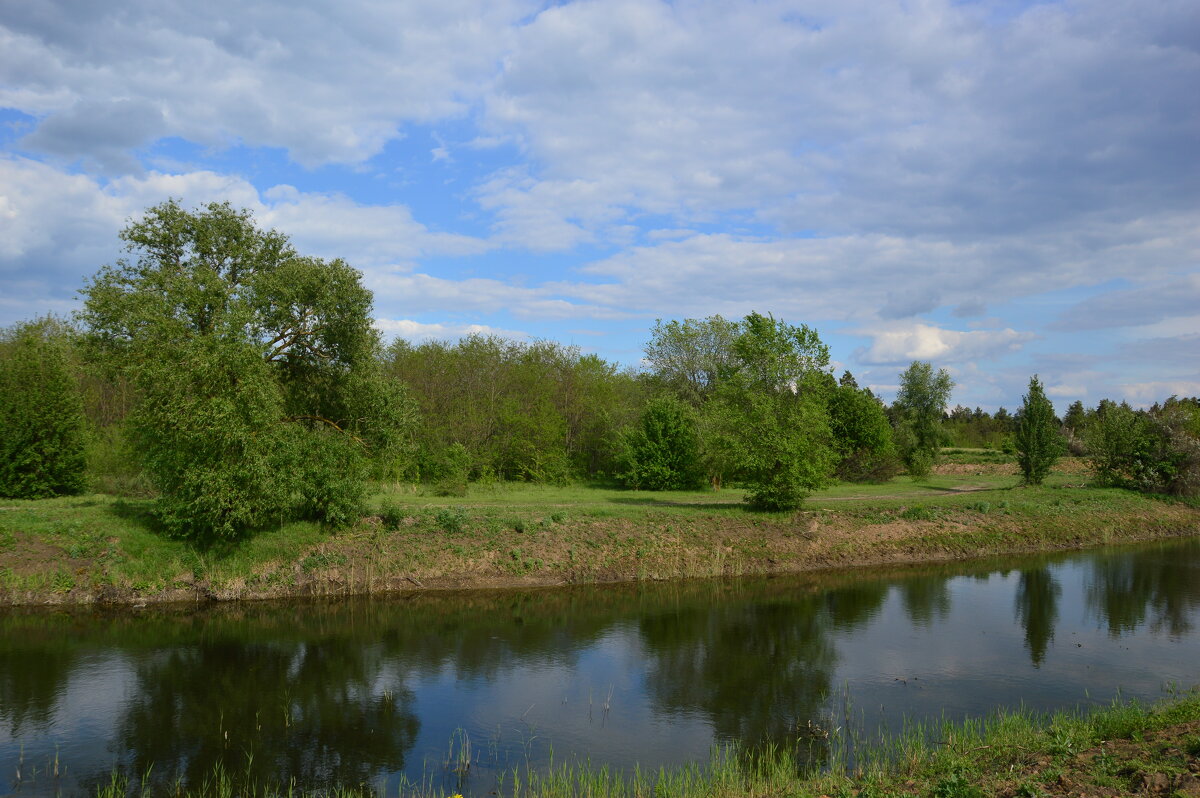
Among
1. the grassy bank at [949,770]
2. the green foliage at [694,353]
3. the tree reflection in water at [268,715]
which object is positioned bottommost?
the tree reflection in water at [268,715]

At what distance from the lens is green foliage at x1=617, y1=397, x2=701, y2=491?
5038cm

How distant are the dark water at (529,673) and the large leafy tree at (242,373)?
4.04 meters

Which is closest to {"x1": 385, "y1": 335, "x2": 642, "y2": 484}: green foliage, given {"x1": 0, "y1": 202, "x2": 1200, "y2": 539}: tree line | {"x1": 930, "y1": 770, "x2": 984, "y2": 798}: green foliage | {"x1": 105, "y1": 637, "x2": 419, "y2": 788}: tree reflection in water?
{"x1": 0, "y1": 202, "x2": 1200, "y2": 539}: tree line

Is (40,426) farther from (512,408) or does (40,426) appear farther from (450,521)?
(512,408)

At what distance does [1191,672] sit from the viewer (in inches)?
730

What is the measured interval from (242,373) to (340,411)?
521cm

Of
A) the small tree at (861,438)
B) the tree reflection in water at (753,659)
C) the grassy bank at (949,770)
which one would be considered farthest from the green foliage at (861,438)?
the grassy bank at (949,770)

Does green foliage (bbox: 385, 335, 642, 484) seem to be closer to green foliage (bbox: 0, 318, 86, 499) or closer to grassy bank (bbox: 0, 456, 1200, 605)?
grassy bank (bbox: 0, 456, 1200, 605)

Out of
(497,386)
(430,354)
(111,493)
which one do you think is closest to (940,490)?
(497,386)

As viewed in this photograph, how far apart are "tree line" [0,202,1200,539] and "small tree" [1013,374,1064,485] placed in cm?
13

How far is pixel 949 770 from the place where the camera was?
36.3ft

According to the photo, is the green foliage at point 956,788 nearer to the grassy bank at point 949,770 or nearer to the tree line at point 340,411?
the grassy bank at point 949,770

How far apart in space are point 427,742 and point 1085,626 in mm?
20943

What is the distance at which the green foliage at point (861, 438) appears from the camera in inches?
2393
